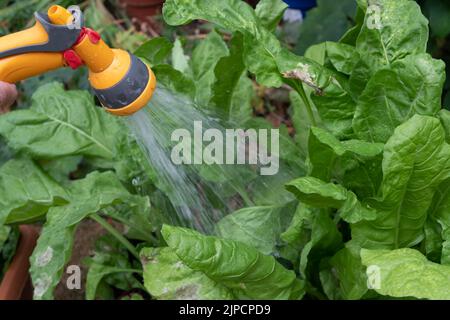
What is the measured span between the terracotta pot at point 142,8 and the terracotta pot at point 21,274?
1073 millimetres

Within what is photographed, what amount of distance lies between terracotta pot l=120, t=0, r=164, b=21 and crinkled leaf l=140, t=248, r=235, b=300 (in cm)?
140

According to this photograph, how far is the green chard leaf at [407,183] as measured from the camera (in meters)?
0.95

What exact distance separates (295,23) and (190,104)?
0.91 metres

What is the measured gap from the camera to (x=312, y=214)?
3.77 ft

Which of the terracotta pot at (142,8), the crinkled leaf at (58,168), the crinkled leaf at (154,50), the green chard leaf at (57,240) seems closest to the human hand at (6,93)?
the green chard leaf at (57,240)

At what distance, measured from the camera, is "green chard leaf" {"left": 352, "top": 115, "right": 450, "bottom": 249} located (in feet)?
3.11

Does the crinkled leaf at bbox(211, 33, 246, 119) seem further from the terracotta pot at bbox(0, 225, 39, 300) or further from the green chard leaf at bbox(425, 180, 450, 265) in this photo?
the terracotta pot at bbox(0, 225, 39, 300)

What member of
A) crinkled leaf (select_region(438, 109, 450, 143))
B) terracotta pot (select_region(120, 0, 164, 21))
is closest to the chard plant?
crinkled leaf (select_region(438, 109, 450, 143))

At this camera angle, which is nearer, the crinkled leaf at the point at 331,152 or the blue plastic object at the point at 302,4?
the crinkled leaf at the point at 331,152

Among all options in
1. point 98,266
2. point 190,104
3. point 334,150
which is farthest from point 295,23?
point 334,150

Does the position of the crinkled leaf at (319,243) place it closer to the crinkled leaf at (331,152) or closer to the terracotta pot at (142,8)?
the crinkled leaf at (331,152)

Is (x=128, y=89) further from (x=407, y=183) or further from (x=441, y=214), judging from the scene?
(x=441, y=214)

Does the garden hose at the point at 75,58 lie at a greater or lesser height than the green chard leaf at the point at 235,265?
greater
